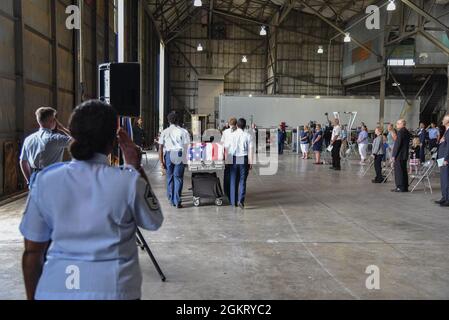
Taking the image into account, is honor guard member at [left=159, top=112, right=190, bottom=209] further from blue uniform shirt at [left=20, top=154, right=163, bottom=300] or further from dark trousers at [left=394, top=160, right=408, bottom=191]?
blue uniform shirt at [left=20, top=154, right=163, bottom=300]

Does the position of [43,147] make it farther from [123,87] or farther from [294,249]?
Result: [294,249]

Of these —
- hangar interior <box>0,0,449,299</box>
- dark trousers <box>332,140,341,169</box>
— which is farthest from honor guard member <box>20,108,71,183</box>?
dark trousers <box>332,140,341,169</box>

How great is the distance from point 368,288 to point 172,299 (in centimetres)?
179

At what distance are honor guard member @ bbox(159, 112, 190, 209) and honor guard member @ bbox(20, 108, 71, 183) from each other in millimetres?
2814

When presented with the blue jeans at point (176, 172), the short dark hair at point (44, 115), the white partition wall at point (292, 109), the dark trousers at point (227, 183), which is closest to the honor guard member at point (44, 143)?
the short dark hair at point (44, 115)

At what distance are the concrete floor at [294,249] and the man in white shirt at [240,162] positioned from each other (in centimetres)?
31

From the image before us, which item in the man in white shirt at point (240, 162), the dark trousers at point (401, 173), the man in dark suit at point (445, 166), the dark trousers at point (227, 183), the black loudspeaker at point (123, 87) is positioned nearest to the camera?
the black loudspeaker at point (123, 87)

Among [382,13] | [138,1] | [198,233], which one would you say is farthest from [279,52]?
[198,233]

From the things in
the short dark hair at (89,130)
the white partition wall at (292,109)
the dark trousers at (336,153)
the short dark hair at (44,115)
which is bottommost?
the dark trousers at (336,153)

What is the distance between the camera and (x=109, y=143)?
176 cm

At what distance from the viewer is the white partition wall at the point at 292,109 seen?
942 inches

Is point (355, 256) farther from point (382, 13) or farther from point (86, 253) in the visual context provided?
point (382, 13)

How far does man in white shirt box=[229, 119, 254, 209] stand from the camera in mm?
7738

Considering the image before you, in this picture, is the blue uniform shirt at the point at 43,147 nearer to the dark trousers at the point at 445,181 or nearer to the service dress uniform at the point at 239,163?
the service dress uniform at the point at 239,163
